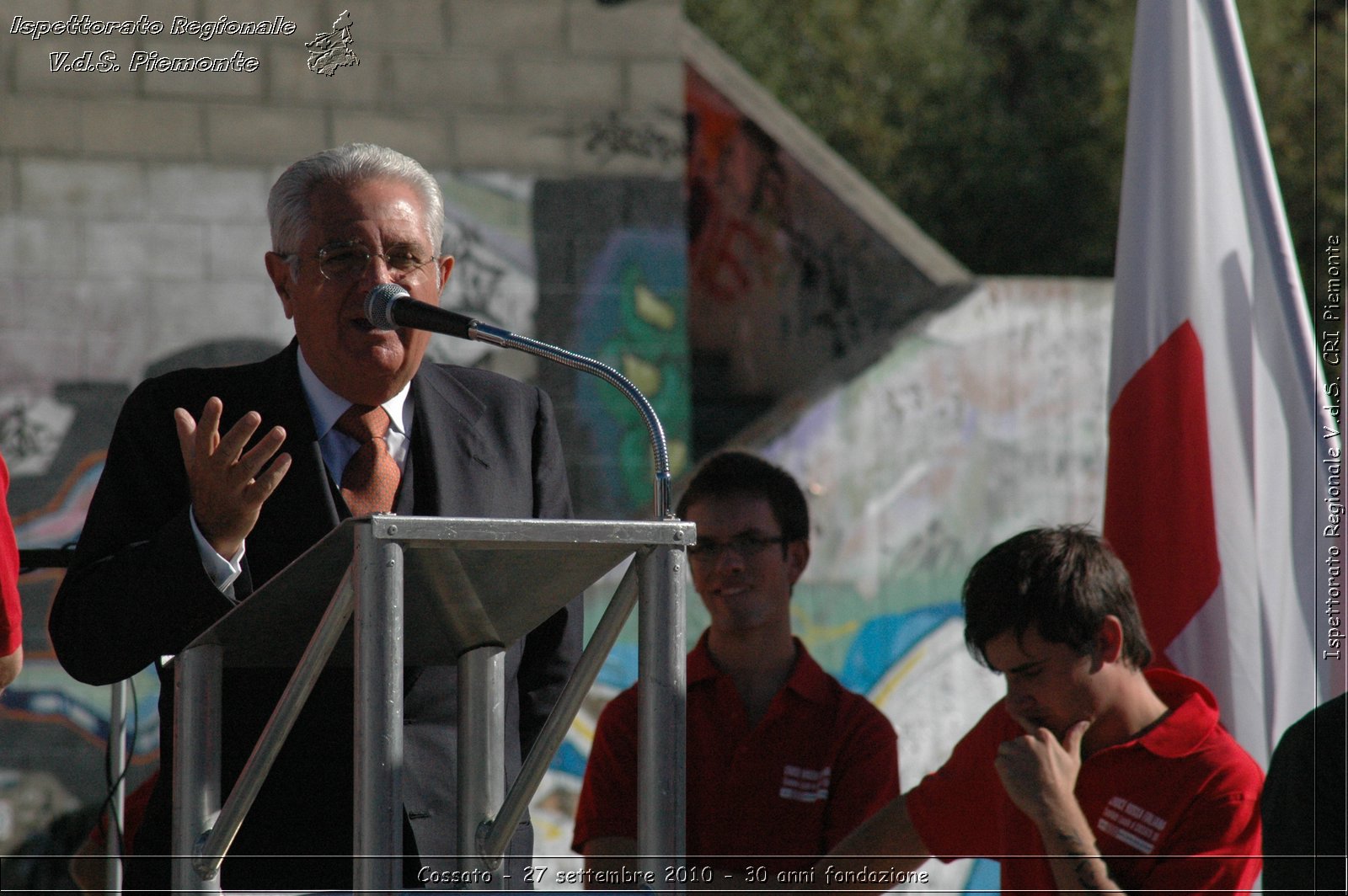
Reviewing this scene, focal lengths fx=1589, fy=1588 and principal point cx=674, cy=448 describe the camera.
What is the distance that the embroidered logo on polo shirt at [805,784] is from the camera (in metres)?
3.24

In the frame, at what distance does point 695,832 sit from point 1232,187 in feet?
6.28

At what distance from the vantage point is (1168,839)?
8.55 feet

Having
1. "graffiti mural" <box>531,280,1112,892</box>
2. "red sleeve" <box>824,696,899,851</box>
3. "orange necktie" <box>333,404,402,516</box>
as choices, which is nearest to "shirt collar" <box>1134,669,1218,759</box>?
"red sleeve" <box>824,696,899,851</box>

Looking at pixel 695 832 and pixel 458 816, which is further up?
pixel 458 816

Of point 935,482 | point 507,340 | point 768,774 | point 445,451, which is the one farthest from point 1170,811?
point 935,482

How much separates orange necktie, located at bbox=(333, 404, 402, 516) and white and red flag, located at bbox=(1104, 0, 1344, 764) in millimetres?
1944

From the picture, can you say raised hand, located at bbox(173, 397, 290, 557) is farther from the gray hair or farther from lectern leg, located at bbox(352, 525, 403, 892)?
the gray hair

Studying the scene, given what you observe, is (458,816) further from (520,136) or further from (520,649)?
(520,136)

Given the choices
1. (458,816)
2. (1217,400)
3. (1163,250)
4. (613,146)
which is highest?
(613,146)

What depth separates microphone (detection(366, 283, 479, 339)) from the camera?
6.27ft

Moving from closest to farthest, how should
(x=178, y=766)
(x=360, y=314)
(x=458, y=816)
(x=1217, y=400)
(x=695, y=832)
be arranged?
(x=178, y=766), (x=458, y=816), (x=360, y=314), (x=695, y=832), (x=1217, y=400)

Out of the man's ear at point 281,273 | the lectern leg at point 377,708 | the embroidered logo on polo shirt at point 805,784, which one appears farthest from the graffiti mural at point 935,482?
the lectern leg at point 377,708

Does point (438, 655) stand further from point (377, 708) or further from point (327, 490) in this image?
point (377, 708)

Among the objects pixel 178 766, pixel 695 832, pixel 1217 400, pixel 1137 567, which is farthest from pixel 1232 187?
pixel 178 766
